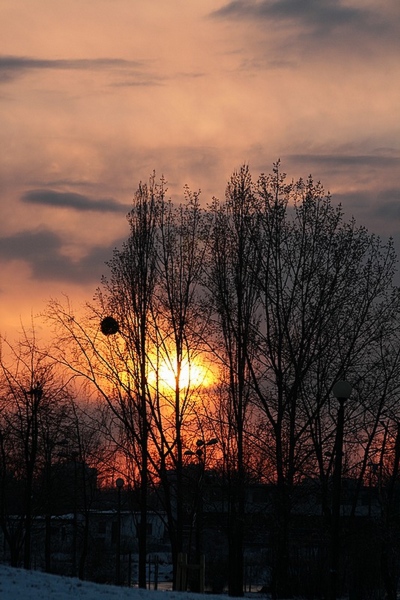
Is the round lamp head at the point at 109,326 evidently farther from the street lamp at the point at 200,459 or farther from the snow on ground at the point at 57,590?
the snow on ground at the point at 57,590

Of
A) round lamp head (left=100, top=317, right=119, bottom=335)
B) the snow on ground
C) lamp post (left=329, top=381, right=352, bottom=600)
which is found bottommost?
the snow on ground

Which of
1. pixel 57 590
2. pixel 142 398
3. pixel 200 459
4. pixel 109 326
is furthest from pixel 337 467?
pixel 200 459

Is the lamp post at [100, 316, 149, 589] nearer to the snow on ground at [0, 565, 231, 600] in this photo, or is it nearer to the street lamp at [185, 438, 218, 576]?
the street lamp at [185, 438, 218, 576]

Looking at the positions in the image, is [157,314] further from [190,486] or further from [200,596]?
[200,596]

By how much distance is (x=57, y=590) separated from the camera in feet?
58.9

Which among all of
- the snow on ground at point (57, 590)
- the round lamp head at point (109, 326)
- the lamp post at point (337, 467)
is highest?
the round lamp head at point (109, 326)

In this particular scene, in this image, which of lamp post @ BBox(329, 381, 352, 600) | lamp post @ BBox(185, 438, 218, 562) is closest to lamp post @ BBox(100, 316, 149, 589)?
lamp post @ BBox(185, 438, 218, 562)

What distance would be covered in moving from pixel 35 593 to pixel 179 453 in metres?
17.9

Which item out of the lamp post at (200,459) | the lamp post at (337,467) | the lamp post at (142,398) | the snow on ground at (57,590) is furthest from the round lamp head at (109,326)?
the snow on ground at (57,590)

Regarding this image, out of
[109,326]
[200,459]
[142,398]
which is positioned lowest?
[200,459]

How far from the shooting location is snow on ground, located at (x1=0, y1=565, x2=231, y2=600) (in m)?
17.0

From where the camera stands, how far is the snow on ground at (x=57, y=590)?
17.0 m

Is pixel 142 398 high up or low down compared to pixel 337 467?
up

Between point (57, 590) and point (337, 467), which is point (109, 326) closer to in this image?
point (337, 467)
